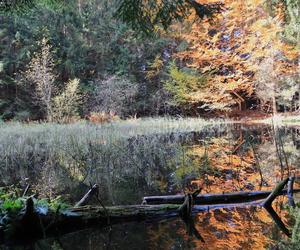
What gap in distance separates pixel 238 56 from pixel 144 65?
201 inches

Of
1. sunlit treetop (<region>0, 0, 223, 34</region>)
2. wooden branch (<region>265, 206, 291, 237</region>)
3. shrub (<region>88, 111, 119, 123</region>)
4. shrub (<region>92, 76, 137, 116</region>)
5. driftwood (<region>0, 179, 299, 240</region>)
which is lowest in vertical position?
shrub (<region>88, 111, 119, 123</region>)

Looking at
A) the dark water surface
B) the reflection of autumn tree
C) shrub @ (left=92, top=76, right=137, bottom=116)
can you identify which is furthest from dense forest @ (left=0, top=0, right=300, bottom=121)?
the reflection of autumn tree

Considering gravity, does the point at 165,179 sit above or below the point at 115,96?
below

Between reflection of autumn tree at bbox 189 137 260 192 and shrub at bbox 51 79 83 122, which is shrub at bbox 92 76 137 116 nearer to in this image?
shrub at bbox 51 79 83 122

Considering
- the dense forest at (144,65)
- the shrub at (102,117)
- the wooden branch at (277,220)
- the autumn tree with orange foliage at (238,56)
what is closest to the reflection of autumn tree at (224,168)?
the wooden branch at (277,220)

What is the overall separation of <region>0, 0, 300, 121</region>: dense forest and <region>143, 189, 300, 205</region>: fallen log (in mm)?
12856

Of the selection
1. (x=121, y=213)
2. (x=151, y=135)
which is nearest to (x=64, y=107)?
(x=151, y=135)

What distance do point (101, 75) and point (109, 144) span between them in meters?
12.7

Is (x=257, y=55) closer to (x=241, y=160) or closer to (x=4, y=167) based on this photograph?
(x=241, y=160)

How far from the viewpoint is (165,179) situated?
16.7ft

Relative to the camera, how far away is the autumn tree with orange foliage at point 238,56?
17.9 meters

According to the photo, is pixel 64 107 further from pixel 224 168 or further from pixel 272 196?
pixel 272 196

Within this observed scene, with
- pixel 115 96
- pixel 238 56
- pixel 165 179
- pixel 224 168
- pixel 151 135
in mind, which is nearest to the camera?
pixel 165 179

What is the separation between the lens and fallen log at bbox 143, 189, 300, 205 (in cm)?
366
